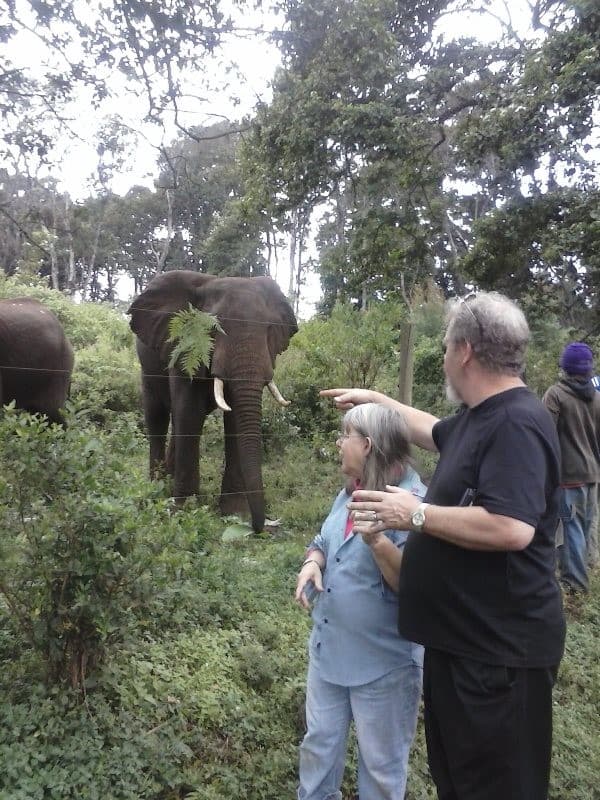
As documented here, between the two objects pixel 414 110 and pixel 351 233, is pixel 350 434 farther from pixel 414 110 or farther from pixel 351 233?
pixel 351 233

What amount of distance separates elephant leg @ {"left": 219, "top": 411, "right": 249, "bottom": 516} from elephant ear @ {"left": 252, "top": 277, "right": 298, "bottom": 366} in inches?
30.6

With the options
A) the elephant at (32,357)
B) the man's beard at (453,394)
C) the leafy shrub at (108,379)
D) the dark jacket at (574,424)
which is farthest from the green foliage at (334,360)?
the man's beard at (453,394)

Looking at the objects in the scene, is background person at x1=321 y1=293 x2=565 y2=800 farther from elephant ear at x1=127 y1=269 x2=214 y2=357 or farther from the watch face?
elephant ear at x1=127 y1=269 x2=214 y2=357

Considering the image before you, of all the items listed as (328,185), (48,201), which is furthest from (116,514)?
(48,201)

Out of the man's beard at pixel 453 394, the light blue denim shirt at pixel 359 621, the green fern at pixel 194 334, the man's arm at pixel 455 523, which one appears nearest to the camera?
the man's arm at pixel 455 523

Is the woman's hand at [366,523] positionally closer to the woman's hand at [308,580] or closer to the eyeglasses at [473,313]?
the woman's hand at [308,580]

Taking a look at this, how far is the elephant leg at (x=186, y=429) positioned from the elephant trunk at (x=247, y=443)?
29cm

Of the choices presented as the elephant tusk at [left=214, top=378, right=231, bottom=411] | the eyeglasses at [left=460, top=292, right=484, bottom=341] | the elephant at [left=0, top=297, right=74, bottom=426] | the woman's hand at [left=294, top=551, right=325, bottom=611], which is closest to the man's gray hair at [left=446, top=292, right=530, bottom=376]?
the eyeglasses at [left=460, top=292, right=484, bottom=341]

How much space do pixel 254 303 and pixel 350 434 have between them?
4.00 meters

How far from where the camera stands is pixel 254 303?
625 centimetres

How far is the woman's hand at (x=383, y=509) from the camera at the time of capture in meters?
1.95

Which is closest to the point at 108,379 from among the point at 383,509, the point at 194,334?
the point at 194,334

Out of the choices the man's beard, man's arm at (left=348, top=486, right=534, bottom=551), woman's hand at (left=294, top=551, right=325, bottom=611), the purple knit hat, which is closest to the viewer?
man's arm at (left=348, top=486, right=534, bottom=551)

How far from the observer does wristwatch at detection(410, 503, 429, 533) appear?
1913mm
